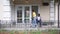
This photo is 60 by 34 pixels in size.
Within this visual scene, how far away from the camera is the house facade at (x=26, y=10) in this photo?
2441cm

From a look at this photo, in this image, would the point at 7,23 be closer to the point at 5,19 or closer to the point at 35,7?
the point at 5,19

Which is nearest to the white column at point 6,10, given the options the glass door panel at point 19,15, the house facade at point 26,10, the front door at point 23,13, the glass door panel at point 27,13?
the house facade at point 26,10

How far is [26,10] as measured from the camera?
2592 centimetres

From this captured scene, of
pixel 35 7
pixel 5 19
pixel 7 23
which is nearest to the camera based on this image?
pixel 7 23

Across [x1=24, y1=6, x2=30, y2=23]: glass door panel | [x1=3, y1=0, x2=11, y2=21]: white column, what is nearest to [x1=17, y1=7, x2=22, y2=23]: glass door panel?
[x1=24, y1=6, x2=30, y2=23]: glass door panel

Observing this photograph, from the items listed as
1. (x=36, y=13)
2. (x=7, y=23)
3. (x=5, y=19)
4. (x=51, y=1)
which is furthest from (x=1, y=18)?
(x=51, y=1)

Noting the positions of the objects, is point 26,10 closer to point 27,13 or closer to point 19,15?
point 27,13

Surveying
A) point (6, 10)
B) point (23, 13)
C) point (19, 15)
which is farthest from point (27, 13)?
point (6, 10)

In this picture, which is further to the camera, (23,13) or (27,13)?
(27,13)

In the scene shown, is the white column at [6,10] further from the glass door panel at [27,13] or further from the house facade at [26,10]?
the glass door panel at [27,13]

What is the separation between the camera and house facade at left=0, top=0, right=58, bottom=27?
24.4m

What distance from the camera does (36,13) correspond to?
25766 mm

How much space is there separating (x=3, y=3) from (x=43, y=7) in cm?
511

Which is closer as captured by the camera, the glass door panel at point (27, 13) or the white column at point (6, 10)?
the white column at point (6, 10)
